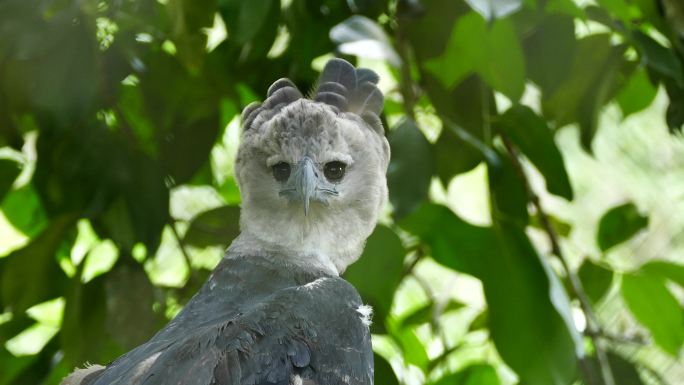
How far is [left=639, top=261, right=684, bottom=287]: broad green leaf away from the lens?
204 centimetres

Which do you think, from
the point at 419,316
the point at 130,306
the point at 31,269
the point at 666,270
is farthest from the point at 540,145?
the point at 31,269

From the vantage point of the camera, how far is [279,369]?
4.20ft

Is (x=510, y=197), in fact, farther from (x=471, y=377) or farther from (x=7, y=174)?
(x=7, y=174)

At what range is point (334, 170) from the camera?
161 cm

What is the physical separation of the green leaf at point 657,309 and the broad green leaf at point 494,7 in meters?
0.76

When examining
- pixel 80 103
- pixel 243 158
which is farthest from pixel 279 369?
pixel 80 103

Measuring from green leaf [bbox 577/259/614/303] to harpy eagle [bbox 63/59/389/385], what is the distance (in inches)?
24.9

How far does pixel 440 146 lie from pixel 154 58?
1.75ft

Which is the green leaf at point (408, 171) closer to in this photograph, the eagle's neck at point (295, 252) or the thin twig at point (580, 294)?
the eagle's neck at point (295, 252)

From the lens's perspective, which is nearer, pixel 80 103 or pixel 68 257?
pixel 80 103

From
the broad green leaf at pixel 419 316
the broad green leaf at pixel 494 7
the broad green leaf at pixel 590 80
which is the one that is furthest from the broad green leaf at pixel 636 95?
the broad green leaf at pixel 494 7

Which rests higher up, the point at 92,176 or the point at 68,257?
the point at 92,176

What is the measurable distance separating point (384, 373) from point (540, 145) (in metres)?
0.49

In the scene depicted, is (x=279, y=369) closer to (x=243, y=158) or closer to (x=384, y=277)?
(x=243, y=158)
